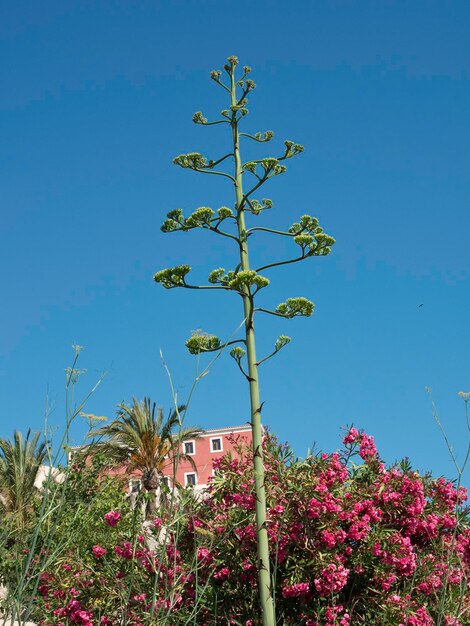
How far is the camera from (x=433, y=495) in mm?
9297

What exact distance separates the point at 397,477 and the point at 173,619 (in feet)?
10.1

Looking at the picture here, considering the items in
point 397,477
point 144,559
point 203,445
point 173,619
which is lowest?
point 173,619

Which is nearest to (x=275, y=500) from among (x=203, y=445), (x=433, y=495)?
(x=433, y=495)

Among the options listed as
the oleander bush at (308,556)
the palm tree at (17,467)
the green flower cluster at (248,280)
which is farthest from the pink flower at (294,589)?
the palm tree at (17,467)

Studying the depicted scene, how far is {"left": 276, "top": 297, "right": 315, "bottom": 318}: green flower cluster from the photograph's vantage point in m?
8.57

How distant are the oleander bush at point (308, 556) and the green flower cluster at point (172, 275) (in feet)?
6.76

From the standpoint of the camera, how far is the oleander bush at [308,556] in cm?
802

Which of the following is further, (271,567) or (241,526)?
(241,526)

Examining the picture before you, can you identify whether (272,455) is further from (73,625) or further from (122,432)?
(122,432)

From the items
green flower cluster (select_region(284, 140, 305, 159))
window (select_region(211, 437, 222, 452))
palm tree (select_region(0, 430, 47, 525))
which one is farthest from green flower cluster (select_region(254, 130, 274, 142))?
window (select_region(211, 437, 222, 452))

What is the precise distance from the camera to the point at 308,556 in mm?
8242

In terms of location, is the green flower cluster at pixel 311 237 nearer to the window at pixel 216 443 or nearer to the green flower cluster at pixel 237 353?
the green flower cluster at pixel 237 353

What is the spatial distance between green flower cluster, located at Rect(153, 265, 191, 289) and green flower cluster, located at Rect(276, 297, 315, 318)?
3.59 ft

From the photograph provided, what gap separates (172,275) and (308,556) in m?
3.31
